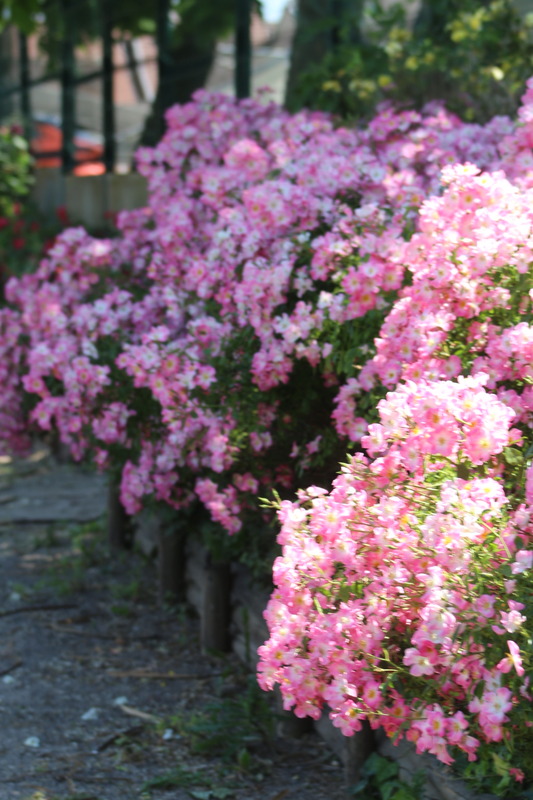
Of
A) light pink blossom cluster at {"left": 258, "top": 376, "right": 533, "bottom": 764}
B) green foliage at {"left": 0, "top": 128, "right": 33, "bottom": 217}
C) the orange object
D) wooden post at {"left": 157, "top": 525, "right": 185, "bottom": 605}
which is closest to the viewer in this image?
light pink blossom cluster at {"left": 258, "top": 376, "right": 533, "bottom": 764}

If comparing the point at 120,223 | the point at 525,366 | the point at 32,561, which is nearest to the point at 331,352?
the point at 525,366

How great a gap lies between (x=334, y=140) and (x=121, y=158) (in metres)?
8.36

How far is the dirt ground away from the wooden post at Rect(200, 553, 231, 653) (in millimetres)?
79

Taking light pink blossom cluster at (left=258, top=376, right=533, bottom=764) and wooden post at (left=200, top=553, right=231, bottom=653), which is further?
wooden post at (left=200, top=553, right=231, bottom=653)

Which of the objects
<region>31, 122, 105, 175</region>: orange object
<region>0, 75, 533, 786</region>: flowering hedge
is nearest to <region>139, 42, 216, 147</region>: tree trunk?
<region>31, 122, 105, 175</region>: orange object

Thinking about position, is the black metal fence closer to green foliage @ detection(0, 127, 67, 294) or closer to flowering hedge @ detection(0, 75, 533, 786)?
green foliage @ detection(0, 127, 67, 294)

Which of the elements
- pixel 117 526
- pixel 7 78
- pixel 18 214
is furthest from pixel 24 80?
pixel 117 526

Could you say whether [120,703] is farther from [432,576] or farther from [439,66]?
[439,66]

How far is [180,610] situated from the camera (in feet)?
15.4

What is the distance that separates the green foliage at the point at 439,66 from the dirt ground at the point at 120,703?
8.15 feet

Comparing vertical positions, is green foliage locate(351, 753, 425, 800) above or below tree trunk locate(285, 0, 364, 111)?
below

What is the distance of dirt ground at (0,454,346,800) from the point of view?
10.8 feet

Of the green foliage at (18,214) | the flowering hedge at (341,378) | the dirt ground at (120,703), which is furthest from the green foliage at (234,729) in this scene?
the green foliage at (18,214)

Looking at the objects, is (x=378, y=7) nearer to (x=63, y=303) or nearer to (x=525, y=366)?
(x=63, y=303)
